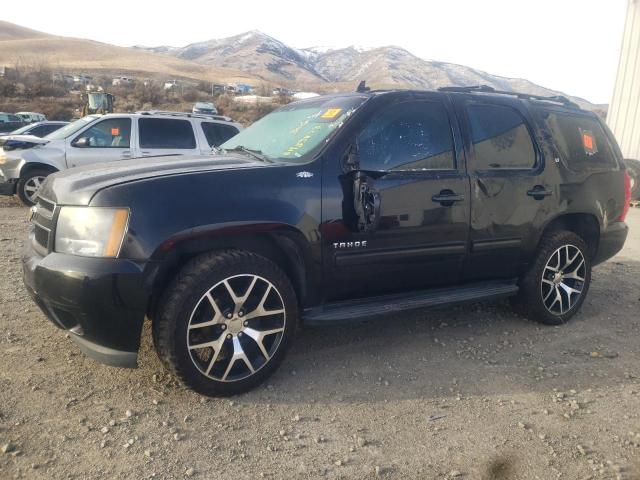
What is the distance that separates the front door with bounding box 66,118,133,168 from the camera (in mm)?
8695

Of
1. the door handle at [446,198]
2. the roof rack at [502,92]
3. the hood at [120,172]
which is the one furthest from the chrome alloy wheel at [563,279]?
the hood at [120,172]

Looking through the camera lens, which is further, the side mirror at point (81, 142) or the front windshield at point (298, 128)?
the side mirror at point (81, 142)

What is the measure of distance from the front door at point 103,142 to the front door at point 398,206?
20.9ft

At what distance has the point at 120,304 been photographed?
267cm

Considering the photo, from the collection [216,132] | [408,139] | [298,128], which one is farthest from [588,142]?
[216,132]

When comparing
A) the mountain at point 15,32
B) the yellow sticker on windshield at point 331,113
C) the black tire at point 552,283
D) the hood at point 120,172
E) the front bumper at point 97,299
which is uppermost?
the mountain at point 15,32

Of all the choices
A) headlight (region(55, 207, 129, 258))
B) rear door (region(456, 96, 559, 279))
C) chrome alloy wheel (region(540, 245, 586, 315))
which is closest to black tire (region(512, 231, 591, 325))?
chrome alloy wheel (region(540, 245, 586, 315))

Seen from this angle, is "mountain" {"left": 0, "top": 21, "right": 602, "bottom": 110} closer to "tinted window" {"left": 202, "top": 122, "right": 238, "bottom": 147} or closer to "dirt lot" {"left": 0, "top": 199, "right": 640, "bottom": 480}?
"tinted window" {"left": 202, "top": 122, "right": 238, "bottom": 147}

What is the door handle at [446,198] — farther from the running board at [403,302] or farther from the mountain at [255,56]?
the mountain at [255,56]

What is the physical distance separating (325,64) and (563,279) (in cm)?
18744

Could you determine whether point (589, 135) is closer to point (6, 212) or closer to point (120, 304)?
point (120, 304)

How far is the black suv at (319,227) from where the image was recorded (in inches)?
Result: 107

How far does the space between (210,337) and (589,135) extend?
3706 millimetres

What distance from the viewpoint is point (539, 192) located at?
13.2 ft
